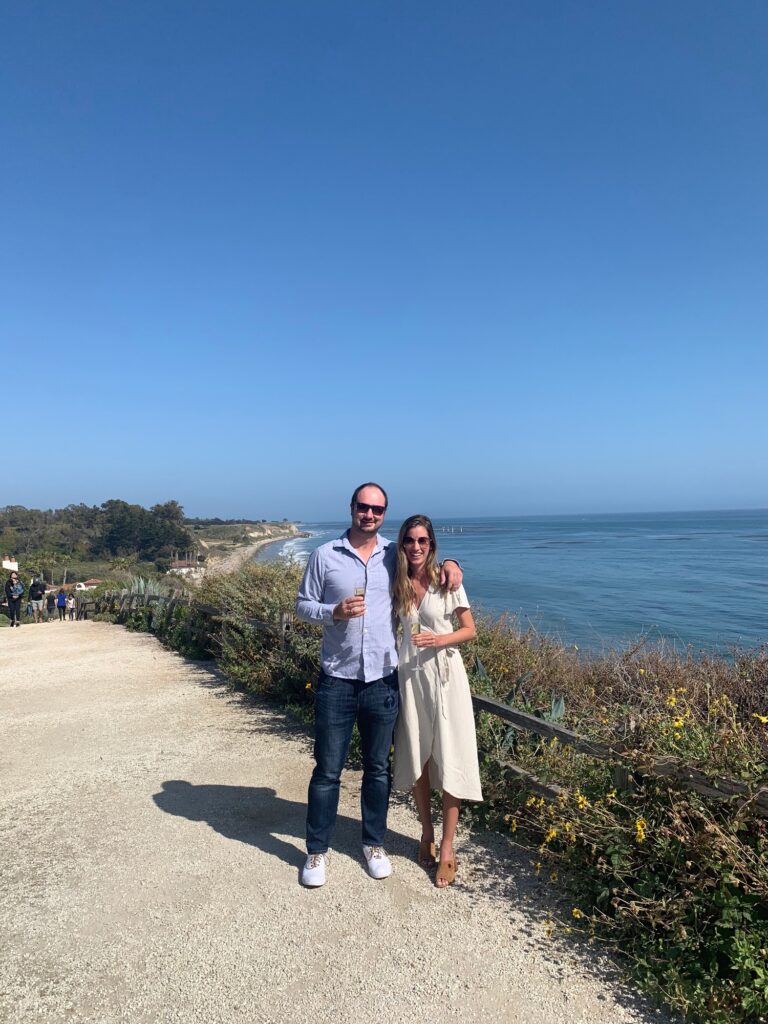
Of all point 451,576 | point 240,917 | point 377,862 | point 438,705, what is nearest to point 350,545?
point 451,576

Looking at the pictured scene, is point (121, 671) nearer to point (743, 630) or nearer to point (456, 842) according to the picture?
point (456, 842)

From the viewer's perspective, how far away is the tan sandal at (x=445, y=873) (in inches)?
138

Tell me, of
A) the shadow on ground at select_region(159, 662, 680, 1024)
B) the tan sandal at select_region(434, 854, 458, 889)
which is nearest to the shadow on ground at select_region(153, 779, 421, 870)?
the shadow on ground at select_region(159, 662, 680, 1024)

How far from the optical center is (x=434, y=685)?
11.5 ft

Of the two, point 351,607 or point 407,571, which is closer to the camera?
point 351,607

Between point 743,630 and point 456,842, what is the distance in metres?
20.1

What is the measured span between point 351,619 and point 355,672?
0.96 ft

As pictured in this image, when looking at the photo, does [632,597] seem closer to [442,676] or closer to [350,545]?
[442,676]

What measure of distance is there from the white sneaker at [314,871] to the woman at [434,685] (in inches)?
24.1

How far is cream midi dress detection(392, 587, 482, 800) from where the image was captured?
3516mm

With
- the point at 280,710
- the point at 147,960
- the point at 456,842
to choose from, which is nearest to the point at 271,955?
the point at 147,960

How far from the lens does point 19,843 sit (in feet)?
13.4

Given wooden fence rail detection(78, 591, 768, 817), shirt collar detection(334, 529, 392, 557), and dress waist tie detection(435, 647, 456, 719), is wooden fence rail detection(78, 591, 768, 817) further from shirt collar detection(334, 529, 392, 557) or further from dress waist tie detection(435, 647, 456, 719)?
shirt collar detection(334, 529, 392, 557)

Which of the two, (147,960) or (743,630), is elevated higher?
(147,960)
